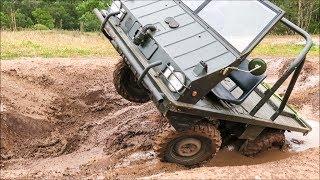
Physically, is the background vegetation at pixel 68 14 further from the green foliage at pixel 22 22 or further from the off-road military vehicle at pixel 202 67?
the off-road military vehicle at pixel 202 67

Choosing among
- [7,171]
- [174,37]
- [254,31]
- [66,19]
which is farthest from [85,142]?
[66,19]

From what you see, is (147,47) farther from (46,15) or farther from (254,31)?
(46,15)

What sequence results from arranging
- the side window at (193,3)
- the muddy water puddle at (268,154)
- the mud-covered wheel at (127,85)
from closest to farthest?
the side window at (193,3) → the muddy water puddle at (268,154) → the mud-covered wheel at (127,85)

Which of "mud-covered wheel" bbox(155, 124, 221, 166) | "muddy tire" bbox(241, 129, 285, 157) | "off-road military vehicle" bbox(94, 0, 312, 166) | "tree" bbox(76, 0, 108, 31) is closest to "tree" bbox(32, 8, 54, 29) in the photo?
"tree" bbox(76, 0, 108, 31)

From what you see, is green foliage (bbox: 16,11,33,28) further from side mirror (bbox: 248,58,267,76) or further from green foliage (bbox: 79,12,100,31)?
side mirror (bbox: 248,58,267,76)

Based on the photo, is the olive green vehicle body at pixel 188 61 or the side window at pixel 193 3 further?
the side window at pixel 193 3

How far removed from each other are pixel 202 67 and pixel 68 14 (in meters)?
37.2

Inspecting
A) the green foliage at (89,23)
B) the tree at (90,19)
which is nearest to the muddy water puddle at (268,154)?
the tree at (90,19)

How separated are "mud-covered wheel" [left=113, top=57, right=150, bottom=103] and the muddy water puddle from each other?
1712 mm

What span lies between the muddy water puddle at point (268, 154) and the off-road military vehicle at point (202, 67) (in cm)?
13

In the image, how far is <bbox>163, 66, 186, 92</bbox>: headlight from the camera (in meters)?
5.23

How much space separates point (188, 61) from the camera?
5492 millimetres

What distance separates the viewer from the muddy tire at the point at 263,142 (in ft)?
21.8

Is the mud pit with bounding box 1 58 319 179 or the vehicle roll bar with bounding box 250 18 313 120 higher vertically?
the vehicle roll bar with bounding box 250 18 313 120
